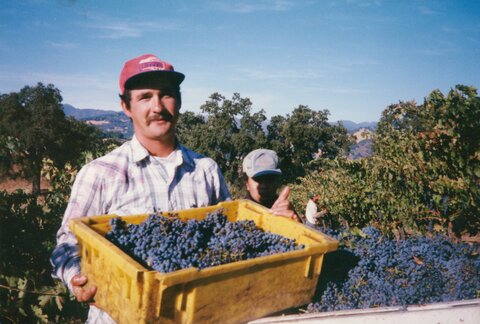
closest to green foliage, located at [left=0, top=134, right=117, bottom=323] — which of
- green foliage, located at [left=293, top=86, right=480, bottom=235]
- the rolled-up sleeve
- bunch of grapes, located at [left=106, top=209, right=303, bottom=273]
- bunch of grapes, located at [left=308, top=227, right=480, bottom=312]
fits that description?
the rolled-up sleeve

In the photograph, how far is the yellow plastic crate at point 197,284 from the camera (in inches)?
54.7

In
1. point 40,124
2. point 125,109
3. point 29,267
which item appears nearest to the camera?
point 125,109

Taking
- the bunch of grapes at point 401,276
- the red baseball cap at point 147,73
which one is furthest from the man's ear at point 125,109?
the bunch of grapes at point 401,276

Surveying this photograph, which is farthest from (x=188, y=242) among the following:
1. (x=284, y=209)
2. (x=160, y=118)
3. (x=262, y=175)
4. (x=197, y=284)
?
(x=262, y=175)

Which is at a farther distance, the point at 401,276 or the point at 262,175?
the point at 262,175

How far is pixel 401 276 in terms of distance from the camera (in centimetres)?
239

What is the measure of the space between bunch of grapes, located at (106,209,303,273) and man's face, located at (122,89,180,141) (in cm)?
73

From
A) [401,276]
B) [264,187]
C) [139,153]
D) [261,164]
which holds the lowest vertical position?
[401,276]

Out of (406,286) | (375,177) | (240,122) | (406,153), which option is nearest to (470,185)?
(406,153)

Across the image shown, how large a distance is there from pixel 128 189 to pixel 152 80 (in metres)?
0.82

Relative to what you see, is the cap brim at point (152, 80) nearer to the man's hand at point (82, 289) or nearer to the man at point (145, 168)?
Answer: the man at point (145, 168)

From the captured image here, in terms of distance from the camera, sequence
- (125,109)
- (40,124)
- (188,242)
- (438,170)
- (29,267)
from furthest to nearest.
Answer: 1. (40,124)
2. (29,267)
3. (438,170)
4. (125,109)
5. (188,242)

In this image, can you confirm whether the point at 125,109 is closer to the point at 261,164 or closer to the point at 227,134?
the point at 261,164

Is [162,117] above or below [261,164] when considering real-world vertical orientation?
above
